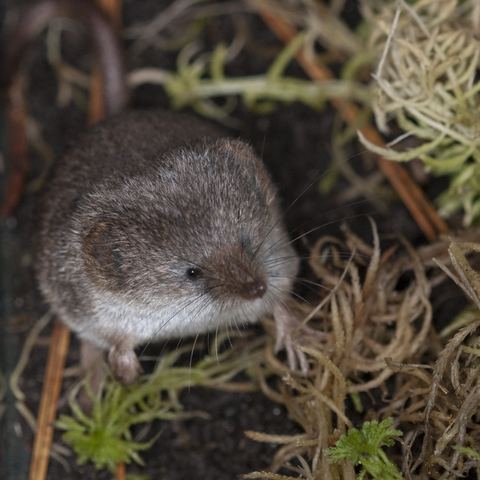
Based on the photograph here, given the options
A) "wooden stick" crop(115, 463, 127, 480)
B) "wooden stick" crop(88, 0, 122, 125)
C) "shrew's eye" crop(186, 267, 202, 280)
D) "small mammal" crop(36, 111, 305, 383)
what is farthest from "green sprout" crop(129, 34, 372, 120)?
"wooden stick" crop(115, 463, 127, 480)

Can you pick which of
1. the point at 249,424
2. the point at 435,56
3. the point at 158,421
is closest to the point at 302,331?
the point at 249,424

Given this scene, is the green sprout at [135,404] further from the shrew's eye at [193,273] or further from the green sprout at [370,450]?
the green sprout at [370,450]

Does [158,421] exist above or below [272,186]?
below

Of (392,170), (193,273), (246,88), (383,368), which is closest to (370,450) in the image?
(383,368)

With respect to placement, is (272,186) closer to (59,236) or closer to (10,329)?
(59,236)

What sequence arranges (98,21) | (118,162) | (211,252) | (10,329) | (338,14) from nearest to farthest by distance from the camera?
1. (211,252)
2. (118,162)
3. (10,329)
4. (98,21)
5. (338,14)

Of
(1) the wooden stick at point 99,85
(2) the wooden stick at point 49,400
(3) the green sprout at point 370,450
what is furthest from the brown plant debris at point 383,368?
(1) the wooden stick at point 99,85

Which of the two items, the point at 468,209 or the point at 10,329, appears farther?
the point at 10,329

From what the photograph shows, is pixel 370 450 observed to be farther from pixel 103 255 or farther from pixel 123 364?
pixel 103 255
